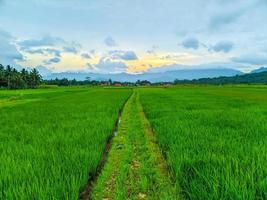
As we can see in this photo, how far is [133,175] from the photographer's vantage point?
4.53 m

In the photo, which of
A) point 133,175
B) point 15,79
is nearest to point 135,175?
point 133,175

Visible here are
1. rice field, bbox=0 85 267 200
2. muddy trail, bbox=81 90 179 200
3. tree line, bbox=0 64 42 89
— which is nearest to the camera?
rice field, bbox=0 85 267 200

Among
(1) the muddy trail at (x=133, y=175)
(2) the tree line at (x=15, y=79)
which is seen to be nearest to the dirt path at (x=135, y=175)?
(1) the muddy trail at (x=133, y=175)

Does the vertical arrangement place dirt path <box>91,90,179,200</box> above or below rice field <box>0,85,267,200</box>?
below

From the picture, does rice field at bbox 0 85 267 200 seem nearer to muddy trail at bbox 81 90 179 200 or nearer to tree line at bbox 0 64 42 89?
muddy trail at bbox 81 90 179 200

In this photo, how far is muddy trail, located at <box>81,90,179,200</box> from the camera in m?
3.77

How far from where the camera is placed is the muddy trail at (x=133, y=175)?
12.4 feet

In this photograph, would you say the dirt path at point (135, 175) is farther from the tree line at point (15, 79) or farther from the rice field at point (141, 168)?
the tree line at point (15, 79)

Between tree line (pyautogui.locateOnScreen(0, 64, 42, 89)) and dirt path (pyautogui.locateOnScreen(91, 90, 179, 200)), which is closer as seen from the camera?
dirt path (pyautogui.locateOnScreen(91, 90, 179, 200))

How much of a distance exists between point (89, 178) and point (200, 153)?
1981 mm

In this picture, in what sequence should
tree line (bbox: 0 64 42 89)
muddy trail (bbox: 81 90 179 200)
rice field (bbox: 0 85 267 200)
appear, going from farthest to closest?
1. tree line (bbox: 0 64 42 89)
2. muddy trail (bbox: 81 90 179 200)
3. rice field (bbox: 0 85 267 200)

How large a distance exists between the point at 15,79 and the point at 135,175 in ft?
255

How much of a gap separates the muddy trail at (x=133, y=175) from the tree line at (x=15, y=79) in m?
75.0

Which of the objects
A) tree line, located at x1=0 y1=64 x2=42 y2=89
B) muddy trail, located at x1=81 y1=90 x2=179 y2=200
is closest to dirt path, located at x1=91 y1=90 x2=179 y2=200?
muddy trail, located at x1=81 y1=90 x2=179 y2=200
